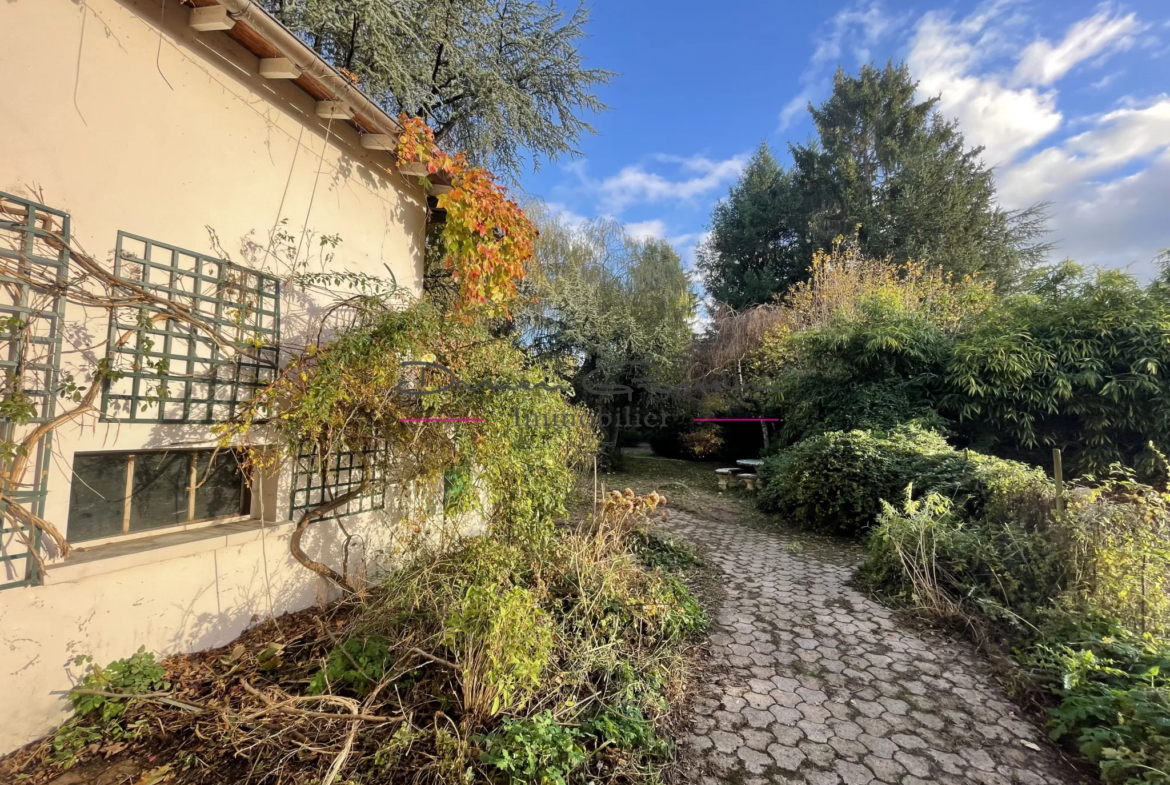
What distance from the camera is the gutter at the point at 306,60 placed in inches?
111

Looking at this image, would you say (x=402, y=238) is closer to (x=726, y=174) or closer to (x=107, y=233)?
(x=107, y=233)

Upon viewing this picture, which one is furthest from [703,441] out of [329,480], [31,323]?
[31,323]

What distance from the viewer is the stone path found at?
7.55 feet

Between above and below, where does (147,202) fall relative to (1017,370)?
above

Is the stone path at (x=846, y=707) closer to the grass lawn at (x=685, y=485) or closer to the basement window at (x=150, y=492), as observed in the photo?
the basement window at (x=150, y=492)

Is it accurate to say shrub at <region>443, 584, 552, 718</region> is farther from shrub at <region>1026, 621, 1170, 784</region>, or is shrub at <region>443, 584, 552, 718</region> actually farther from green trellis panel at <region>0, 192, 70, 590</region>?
shrub at <region>1026, 621, 1170, 784</region>

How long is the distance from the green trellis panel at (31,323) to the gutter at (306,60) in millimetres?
1620

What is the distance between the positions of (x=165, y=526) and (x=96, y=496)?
0.45 m

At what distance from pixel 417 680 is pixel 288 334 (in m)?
2.69

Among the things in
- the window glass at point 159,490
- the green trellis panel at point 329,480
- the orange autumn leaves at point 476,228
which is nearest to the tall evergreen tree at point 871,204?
the orange autumn leaves at point 476,228

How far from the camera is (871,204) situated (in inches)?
715

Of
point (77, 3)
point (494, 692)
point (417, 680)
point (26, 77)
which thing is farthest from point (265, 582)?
point (77, 3)

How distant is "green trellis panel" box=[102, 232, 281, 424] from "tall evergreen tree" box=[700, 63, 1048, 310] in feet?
58.6

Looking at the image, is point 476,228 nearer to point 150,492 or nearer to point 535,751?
point 150,492
